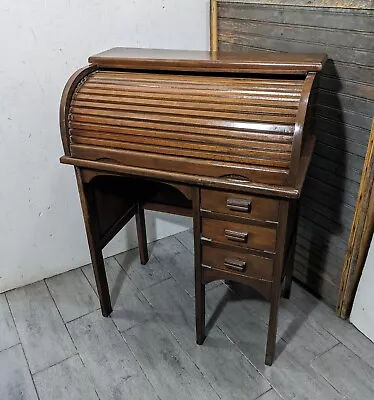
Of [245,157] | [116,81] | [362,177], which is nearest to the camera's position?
[245,157]

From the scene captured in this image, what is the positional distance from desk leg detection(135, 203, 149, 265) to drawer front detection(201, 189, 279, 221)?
0.81 meters

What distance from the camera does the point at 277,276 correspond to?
144 centimetres

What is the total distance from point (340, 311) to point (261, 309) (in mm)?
360

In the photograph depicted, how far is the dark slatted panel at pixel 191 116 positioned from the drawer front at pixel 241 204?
0.12 metres

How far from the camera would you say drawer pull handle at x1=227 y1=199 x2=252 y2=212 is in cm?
134

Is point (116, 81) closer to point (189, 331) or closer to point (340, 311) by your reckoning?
point (189, 331)

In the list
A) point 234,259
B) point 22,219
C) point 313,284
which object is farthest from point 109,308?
point 313,284

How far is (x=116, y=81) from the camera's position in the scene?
1471 millimetres

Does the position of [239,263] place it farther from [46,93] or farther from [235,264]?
[46,93]

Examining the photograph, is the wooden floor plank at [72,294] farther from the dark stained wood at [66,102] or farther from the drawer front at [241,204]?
the drawer front at [241,204]

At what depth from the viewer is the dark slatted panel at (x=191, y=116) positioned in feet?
4.06

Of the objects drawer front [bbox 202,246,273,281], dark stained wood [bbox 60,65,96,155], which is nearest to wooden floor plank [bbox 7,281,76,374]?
drawer front [bbox 202,246,273,281]

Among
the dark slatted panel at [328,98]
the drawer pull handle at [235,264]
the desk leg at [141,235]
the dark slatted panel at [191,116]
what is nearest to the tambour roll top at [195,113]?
the dark slatted panel at [191,116]

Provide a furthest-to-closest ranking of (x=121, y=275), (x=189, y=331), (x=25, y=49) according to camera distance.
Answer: (x=121, y=275) → (x=189, y=331) → (x=25, y=49)
